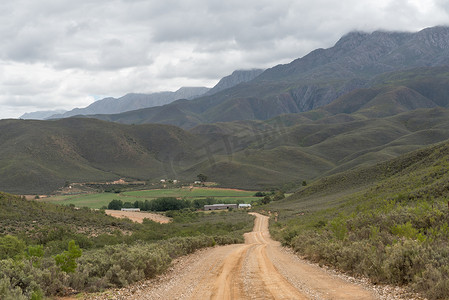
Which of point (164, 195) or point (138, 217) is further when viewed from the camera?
point (164, 195)

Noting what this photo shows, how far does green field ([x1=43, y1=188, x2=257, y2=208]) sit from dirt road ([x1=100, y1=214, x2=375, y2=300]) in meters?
86.9

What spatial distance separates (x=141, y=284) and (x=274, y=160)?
150 meters

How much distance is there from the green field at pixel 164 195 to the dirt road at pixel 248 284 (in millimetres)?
86931

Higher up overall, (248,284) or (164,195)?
(248,284)

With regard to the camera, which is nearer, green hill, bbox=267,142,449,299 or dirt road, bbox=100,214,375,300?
green hill, bbox=267,142,449,299

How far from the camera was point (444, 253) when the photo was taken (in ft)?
35.2

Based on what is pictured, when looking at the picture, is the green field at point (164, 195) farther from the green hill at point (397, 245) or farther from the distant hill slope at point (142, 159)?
the green hill at point (397, 245)

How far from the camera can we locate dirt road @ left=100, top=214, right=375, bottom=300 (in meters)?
10.2

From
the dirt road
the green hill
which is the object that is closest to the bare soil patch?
the green hill

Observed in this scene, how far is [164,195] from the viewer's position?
110188 mm

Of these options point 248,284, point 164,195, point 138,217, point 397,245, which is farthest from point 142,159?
point 397,245

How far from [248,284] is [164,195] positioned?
101 meters

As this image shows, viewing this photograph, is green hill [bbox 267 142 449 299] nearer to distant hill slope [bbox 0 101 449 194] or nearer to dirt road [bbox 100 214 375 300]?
dirt road [bbox 100 214 375 300]

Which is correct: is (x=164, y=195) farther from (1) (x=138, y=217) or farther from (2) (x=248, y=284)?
(2) (x=248, y=284)
